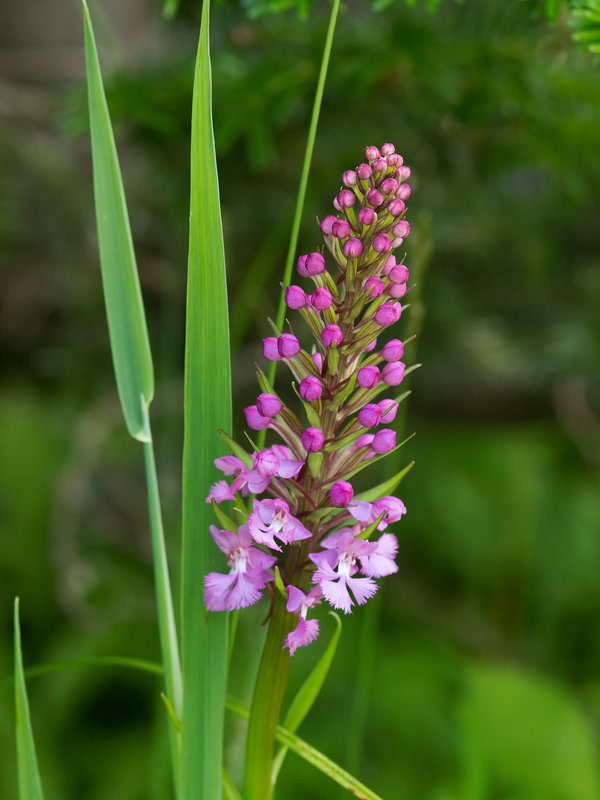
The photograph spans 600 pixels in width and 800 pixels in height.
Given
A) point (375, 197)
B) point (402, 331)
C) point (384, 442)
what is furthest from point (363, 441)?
point (402, 331)

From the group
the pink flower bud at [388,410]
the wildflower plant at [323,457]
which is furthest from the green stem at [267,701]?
the pink flower bud at [388,410]

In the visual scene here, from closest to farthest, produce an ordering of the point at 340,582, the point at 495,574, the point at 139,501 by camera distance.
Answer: the point at 340,582 < the point at 139,501 < the point at 495,574

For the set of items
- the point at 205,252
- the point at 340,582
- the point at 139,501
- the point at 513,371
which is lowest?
the point at 139,501

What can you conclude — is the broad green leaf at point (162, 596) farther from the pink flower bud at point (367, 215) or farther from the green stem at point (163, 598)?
the pink flower bud at point (367, 215)

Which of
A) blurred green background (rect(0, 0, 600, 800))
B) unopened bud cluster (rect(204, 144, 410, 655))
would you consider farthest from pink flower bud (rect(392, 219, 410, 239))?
blurred green background (rect(0, 0, 600, 800))

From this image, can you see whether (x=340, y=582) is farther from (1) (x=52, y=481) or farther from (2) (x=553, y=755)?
(1) (x=52, y=481)

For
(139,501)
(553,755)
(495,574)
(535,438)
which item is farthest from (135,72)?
(535,438)

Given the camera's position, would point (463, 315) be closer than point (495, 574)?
Yes
